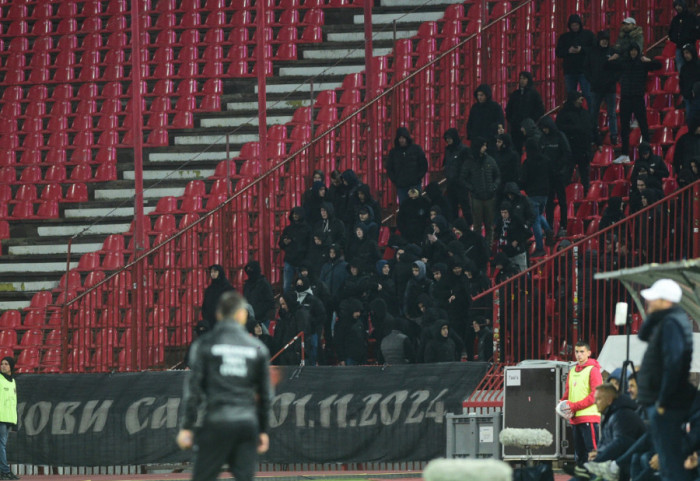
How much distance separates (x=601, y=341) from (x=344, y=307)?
3764mm

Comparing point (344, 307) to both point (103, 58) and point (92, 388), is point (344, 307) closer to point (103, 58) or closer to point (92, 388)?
point (92, 388)

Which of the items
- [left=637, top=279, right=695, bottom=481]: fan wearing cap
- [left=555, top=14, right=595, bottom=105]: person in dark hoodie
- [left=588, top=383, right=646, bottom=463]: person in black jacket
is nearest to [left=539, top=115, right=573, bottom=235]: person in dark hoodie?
[left=555, top=14, right=595, bottom=105]: person in dark hoodie

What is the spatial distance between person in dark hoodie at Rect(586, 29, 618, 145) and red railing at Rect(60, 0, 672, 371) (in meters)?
1.58

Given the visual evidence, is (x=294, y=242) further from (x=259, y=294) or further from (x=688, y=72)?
(x=688, y=72)

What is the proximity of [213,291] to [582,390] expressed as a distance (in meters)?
7.55

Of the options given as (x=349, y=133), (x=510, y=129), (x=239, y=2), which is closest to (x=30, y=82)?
(x=239, y=2)

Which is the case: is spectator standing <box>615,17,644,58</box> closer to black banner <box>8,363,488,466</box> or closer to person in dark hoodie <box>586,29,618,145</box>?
person in dark hoodie <box>586,29,618,145</box>

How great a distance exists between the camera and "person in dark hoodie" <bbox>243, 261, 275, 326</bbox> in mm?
23078

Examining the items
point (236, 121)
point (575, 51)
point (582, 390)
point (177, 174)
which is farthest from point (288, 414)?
point (236, 121)

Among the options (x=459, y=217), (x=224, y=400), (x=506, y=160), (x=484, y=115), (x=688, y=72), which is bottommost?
(x=224, y=400)

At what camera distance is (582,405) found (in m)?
16.9

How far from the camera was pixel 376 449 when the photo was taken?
20.1m

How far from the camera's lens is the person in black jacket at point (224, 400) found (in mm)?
10102

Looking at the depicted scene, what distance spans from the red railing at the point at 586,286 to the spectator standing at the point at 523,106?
3.90 metres
